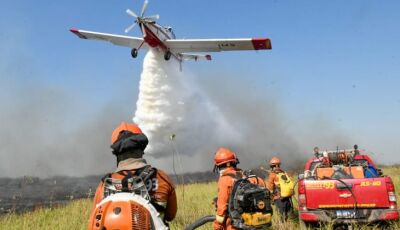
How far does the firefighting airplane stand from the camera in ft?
79.9

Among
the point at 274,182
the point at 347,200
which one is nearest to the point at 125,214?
the point at 347,200

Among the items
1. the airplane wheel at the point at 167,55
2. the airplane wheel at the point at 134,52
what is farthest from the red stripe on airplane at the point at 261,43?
the airplane wheel at the point at 134,52

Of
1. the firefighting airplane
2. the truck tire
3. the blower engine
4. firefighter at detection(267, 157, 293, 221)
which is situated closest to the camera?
the blower engine

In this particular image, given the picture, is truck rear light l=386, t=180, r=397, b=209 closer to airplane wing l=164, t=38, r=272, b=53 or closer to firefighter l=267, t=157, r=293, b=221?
firefighter l=267, t=157, r=293, b=221

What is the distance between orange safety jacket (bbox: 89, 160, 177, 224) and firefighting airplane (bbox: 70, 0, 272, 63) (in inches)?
865

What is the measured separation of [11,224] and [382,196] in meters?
8.24

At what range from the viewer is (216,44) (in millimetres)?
26859

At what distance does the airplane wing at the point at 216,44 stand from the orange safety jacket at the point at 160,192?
22.8 m

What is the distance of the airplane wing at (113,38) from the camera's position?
28625 mm

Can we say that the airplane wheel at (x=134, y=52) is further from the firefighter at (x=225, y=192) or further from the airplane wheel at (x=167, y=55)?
the firefighter at (x=225, y=192)

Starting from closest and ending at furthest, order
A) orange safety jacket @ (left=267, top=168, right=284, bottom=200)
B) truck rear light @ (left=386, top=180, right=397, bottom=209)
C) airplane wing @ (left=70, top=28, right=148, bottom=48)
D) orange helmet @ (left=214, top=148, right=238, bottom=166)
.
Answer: orange helmet @ (left=214, top=148, right=238, bottom=166) < truck rear light @ (left=386, top=180, right=397, bottom=209) < orange safety jacket @ (left=267, top=168, right=284, bottom=200) < airplane wing @ (left=70, top=28, right=148, bottom=48)

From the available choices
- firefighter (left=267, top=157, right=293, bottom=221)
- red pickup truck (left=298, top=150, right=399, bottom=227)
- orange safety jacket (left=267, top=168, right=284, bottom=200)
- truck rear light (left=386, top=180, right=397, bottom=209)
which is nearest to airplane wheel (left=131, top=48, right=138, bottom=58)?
firefighter (left=267, top=157, right=293, bottom=221)

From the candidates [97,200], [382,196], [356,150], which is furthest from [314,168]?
[97,200]

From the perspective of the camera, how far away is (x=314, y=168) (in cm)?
993
